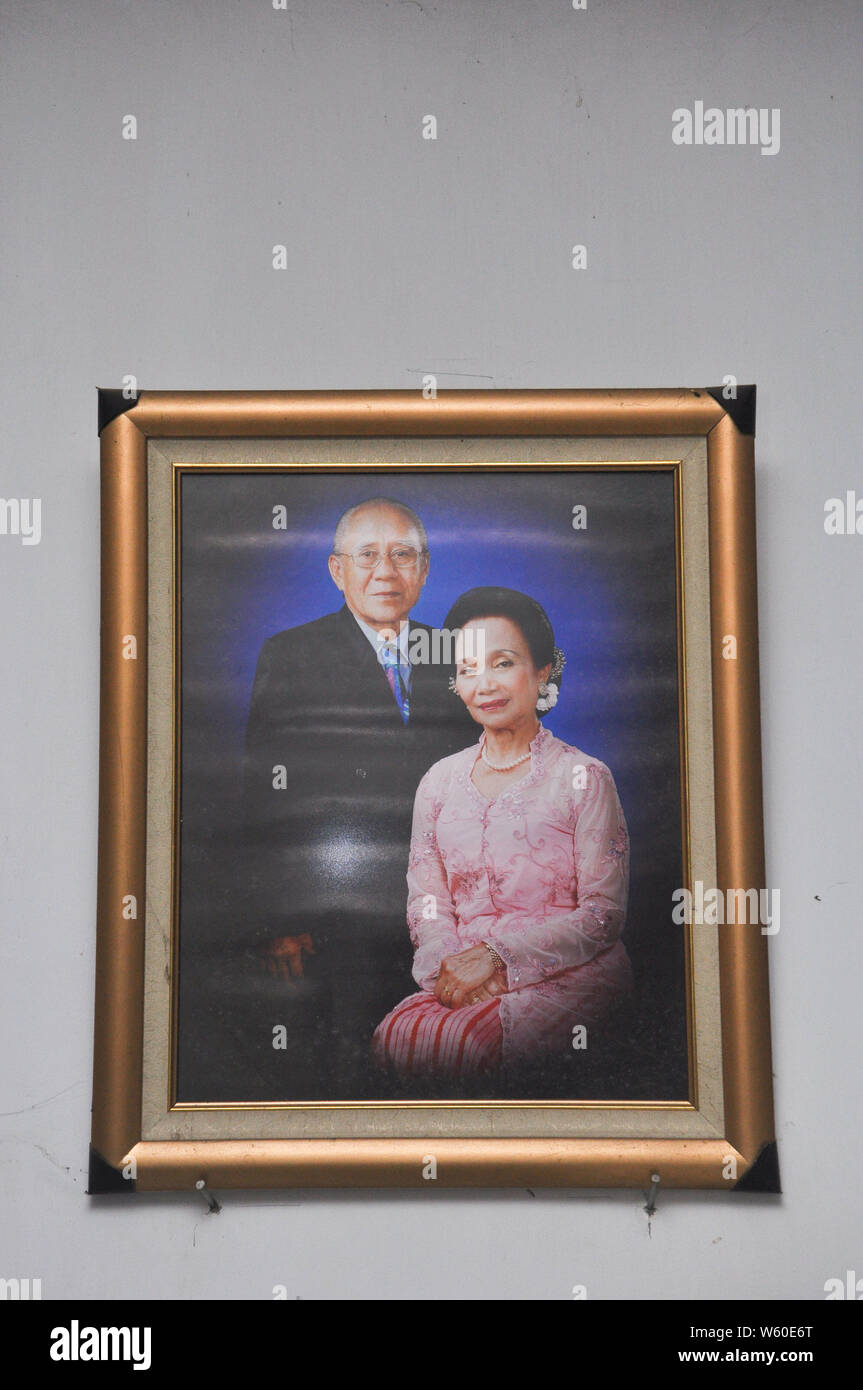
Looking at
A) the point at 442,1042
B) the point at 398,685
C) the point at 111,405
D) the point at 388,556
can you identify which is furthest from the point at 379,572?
the point at 442,1042

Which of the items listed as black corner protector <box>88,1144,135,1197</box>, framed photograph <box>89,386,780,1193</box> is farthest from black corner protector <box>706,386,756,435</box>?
black corner protector <box>88,1144,135,1197</box>

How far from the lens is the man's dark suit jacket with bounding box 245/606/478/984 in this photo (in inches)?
62.7

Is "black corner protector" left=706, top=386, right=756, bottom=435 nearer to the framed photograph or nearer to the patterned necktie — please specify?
the framed photograph

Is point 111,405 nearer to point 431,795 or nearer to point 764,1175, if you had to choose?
point 431,795

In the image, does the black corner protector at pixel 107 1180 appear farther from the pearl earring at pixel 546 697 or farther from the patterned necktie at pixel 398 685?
the pearl earring at pixel 546 697

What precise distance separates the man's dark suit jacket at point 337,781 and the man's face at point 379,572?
3 cm

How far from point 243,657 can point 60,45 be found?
104cm

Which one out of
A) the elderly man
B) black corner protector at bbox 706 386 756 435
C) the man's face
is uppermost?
black corner protector at bbox 706 386 756 435

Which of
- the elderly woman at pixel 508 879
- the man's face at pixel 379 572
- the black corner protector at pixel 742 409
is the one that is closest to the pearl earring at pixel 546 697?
the elderly woman at pixel 508 879

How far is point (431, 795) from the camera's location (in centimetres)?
160

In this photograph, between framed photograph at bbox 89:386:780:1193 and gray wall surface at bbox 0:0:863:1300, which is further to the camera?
gray wall surface at bbox 0:0:863:1300

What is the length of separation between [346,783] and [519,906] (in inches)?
12.4

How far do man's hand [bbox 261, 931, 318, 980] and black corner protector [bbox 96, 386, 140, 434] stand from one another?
0.82 meters
